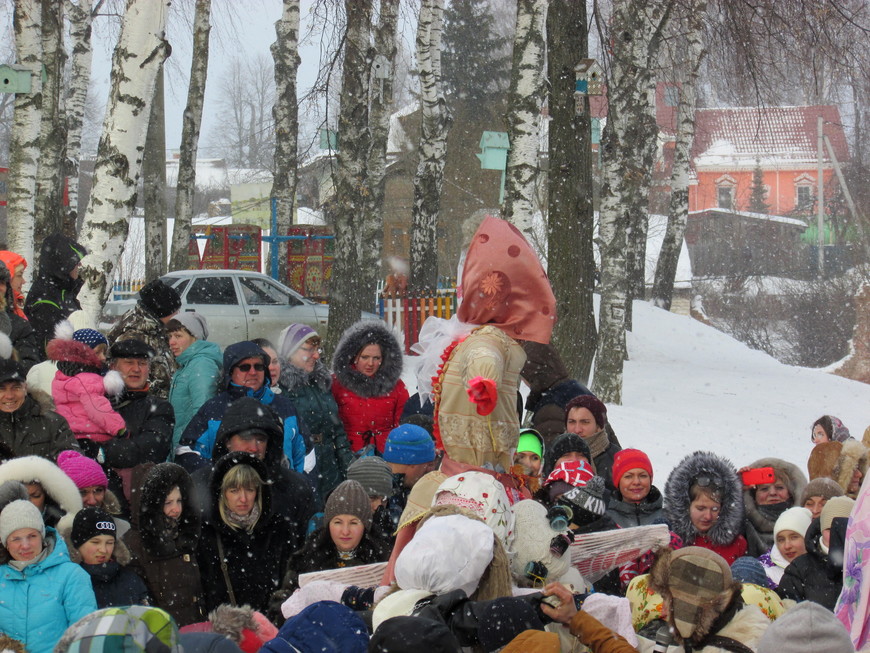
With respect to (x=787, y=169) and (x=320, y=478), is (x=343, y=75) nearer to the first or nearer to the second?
(x=320, y=478)

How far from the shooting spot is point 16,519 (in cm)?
366

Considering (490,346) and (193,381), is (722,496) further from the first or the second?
(193,381)

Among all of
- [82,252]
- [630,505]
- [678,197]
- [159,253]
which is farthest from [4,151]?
[630,505]

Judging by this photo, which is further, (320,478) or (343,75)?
(343,75)

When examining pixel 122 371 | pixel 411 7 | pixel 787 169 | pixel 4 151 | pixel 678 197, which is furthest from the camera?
pixel 787 169

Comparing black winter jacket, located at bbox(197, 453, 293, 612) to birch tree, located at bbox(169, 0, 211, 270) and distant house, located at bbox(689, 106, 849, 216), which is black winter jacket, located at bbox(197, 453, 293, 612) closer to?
birch tree, located at bbox(169, 0, 211, 270)

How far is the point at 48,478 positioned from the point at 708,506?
2.99 meters

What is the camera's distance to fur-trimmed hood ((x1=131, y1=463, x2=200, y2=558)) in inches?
159

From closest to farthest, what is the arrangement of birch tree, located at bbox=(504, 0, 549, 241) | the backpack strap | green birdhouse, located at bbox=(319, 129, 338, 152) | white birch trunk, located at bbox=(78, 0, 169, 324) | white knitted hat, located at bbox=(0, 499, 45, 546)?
the backpack strap
white knitted hat, located at bbox=(0, 499, 45, 546)
white birch trunk, located at bbox=(78, 0, 169, 324)
birch tree, located at bbox=(504, 0, 549, 241)
green birdhouse, located at bbox=(319, 129, 338, 152)

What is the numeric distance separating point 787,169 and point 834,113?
4924 mm

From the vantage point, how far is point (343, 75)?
1126 cm

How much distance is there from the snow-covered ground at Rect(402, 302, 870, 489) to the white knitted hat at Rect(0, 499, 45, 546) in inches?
228

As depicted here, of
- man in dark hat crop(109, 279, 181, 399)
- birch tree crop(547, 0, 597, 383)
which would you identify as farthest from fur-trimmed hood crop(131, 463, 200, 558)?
birch tree crop(547, 0, 597, 383)

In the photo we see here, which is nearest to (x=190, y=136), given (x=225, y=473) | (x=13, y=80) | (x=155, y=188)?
(x=155, y=188)
